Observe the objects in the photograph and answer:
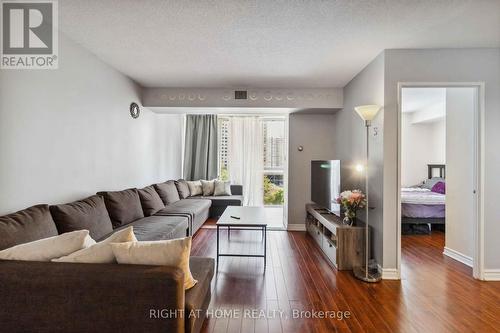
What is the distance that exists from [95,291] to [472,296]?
3.27 metres

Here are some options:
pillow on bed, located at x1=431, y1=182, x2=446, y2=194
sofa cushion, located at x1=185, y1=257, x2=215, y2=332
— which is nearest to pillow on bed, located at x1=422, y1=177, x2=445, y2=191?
pillow on bed, located at x1=431, y1=182, x2=446, y2=194

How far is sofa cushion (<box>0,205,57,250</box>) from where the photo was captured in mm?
1747

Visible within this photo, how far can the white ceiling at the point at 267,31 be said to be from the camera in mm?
2068

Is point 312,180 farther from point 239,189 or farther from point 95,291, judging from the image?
point 95,291

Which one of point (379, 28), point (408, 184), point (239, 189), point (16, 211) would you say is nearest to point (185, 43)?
point (379, 28)

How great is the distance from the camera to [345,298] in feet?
7.72

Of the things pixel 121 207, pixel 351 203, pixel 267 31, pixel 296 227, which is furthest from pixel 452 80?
pixel 121 207

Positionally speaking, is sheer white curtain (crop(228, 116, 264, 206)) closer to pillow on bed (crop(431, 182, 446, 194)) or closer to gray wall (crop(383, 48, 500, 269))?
pillow on bed (crop(431, 182, 446, 194))

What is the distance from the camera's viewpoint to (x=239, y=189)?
6465 millimetres

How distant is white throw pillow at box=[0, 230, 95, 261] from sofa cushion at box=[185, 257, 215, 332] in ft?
2.46

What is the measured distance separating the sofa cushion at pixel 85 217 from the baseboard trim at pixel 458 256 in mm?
4505

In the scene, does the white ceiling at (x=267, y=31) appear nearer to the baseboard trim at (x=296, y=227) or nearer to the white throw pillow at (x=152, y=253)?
the white throw pillow at (x=152, y=253)

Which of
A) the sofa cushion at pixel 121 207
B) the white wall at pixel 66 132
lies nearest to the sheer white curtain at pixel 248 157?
the white wall at pixel 66 132

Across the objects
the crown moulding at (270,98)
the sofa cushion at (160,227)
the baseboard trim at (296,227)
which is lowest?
the baseboard trim at (296,227)
